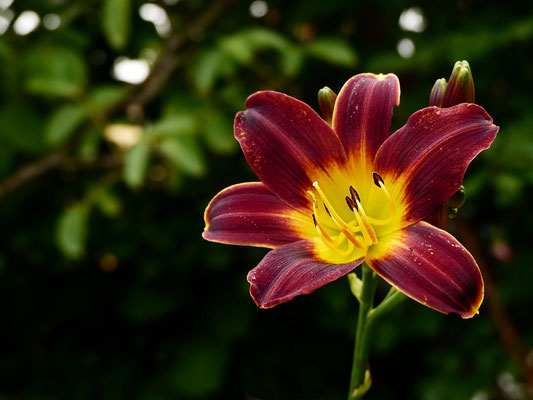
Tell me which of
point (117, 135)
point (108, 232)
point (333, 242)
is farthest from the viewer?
point (108, 232)

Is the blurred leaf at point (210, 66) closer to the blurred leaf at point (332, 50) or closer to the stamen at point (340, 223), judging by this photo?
the blurred leaf at point (332, 50)

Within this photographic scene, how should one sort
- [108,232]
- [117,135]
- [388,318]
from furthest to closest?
[108,232] < [388,318] < [117,135]

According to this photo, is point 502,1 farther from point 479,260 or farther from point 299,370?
point 299,370

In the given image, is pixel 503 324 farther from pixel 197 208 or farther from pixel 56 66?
pixel 56 66

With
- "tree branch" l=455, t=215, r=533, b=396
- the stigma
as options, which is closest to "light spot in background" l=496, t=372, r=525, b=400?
"tree branch" l=455, t=215, r=533, b=396

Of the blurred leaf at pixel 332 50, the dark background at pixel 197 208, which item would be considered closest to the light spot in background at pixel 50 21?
the dark background at pixel 197 208

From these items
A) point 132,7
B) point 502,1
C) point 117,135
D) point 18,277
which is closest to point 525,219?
point 502,1

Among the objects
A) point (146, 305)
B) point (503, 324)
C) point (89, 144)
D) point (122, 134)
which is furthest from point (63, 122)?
point (503, 324)

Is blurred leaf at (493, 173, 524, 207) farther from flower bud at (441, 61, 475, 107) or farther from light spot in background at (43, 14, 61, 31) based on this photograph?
light spot in background at (43, 14, 61, 31)
